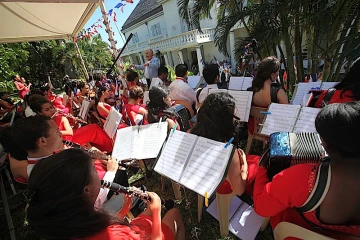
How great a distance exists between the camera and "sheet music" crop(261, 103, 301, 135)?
1.96 metres

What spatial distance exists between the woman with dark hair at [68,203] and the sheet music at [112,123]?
141cm

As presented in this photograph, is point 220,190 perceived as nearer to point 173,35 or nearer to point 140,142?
point 140,142

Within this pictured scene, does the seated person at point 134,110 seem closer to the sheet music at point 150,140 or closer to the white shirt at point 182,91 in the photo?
the sheet music at point 150,140

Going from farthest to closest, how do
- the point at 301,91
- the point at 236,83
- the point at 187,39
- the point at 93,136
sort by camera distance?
the point at 187,39, the point at 236,83, the point at 93,136, the point at 301,91

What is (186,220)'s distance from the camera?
7.64 ft

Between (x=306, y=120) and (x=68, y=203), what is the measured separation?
6.61 ft

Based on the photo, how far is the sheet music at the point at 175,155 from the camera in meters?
1.57

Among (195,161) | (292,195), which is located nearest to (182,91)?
(195,161)

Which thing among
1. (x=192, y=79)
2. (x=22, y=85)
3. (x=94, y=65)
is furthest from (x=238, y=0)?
(x=94, y=65)

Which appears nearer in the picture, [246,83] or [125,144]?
[125,144]

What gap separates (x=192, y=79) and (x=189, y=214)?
2903 millimetres

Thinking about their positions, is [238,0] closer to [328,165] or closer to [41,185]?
[328,165]

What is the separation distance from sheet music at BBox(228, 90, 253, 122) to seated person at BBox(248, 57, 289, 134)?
26 cm

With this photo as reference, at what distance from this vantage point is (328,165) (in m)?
0.94
